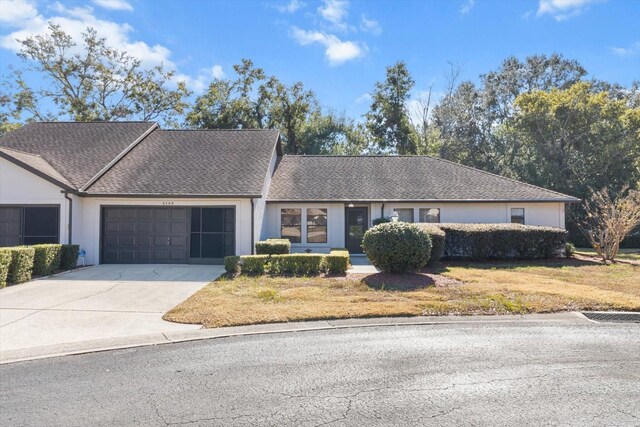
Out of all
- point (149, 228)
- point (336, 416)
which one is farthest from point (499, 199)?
point (336, 416)

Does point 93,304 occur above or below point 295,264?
below

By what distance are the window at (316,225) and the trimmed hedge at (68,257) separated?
9.23m

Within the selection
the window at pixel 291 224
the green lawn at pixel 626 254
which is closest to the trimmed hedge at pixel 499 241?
the green lawn at pixel 626 254

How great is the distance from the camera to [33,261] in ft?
41.8

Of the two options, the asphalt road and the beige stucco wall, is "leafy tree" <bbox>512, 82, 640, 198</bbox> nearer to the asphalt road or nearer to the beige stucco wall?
the beige stucco wall

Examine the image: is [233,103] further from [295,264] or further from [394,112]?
[295,264]

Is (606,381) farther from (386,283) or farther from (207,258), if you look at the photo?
(207,258)

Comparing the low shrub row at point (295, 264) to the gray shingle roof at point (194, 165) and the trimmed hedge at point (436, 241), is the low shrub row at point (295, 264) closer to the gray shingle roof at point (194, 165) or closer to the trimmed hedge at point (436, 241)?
the trimmed hedge at point (436, 241)

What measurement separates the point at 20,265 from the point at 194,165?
27.1 feet

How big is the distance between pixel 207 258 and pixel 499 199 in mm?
12863

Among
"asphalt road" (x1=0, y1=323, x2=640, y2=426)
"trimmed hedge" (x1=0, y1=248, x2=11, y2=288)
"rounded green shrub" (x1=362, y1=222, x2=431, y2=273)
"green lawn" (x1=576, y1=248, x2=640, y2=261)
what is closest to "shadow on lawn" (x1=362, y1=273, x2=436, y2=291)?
"rounded green shrub" (x1=362, y1=222, x2=431, y2=273)

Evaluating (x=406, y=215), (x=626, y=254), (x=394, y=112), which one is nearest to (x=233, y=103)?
(x=394, y=112)

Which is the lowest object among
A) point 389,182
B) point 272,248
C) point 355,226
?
point 272,248

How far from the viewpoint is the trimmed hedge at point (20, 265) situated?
38.5 feet
